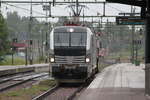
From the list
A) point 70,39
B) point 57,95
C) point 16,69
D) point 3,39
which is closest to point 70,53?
point 70,39

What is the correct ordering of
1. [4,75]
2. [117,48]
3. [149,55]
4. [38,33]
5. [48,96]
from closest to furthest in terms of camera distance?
[149,55], [48,96], [4,75], [117,48], [38,33]

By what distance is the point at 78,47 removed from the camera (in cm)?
2456

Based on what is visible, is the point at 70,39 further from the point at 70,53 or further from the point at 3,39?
the point at 3,39

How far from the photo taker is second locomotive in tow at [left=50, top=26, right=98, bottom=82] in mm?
24125

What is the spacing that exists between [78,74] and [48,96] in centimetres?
406

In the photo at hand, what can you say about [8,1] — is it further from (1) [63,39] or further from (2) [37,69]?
(1) [63,39]

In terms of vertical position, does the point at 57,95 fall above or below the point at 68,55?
below

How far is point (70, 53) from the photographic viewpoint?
2430 centimetres

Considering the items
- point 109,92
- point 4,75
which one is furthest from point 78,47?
point 4,75

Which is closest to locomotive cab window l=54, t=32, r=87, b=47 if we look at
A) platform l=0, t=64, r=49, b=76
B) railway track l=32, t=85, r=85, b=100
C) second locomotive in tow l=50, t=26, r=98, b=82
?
second locomotive in tow l=50, t=26, r=98, b=82

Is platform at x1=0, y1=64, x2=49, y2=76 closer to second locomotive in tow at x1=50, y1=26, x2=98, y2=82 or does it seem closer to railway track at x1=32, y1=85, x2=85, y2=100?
second locomotive in tow at x1=50, y1=26, x2=98, y2=82

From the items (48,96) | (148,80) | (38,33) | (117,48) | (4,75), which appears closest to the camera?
(148,80)

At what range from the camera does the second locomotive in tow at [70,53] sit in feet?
79.2

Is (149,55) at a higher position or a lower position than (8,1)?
lower
